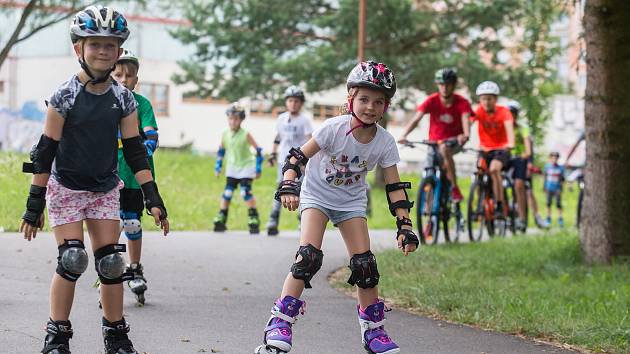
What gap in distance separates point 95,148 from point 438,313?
3465mm

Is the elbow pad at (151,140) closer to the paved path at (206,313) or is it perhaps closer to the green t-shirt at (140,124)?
the green t-shirt at (140,124)

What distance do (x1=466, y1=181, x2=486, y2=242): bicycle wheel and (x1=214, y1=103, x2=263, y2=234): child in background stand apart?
2852 mm

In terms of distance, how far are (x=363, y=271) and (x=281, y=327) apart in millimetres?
549

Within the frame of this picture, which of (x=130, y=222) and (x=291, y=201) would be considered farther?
(x=130, y=222)

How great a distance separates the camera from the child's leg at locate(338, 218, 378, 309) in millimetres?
6141

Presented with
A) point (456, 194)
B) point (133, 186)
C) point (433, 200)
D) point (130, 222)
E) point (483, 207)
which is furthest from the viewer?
point (483, 207)

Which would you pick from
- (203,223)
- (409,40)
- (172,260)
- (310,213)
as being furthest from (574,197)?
(310,213)

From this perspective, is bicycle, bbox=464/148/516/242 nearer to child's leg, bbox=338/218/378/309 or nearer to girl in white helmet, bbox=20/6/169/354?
child's leg, bbox=338/218/378/309

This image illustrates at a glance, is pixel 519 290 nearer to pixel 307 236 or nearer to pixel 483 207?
pixel 307 236

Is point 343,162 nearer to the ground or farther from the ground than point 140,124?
nearer to the ground

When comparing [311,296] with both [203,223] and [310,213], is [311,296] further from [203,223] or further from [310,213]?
[203,223]

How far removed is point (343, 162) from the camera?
245 inches

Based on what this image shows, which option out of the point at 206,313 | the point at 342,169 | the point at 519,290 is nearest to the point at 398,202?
the point at 342,169

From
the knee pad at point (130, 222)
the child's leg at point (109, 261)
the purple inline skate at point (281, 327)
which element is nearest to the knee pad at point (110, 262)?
the child's leg at point (109, 261)
